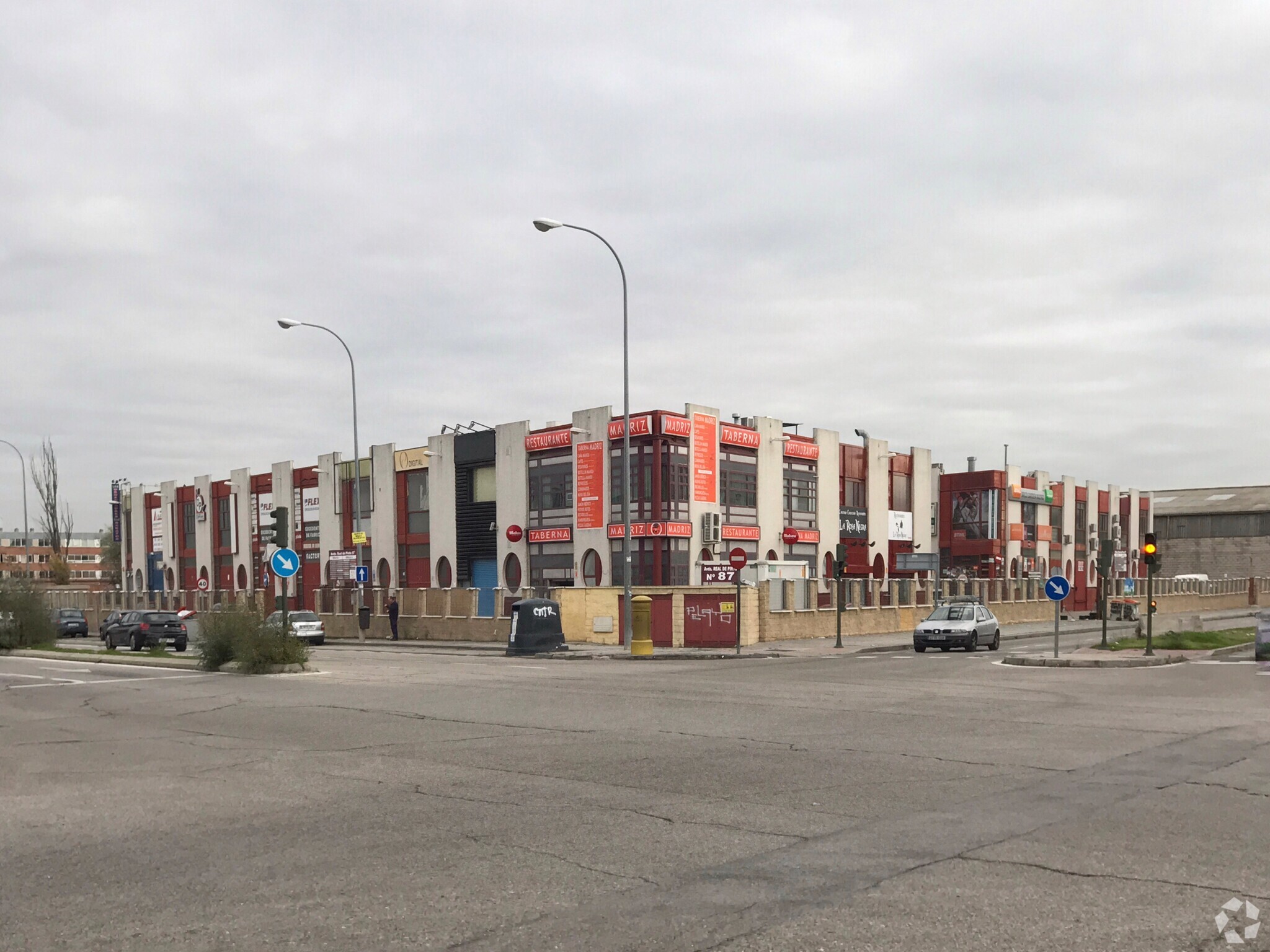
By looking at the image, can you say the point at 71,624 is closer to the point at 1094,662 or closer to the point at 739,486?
the point at 739,486

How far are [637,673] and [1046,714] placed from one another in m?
11.2

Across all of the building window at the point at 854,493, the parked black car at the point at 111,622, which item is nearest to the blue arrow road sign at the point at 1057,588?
the building window at the point at 854,493

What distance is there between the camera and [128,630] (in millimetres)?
42812

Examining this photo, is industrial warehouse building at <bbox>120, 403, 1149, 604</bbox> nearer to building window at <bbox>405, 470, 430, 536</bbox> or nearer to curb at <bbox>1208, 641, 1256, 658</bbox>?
building window at <bbox>405, 470, 430, 536</bbox>

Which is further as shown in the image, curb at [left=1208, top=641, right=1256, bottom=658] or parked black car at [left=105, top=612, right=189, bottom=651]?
parked black car at [left=105, top=612, right=189, bottom=651]

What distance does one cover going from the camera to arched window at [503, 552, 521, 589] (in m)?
56.2

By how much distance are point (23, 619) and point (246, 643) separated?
19319 mm

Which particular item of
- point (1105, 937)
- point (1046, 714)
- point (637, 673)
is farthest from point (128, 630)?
point (1105, 937)

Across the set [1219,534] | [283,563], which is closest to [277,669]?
[283,563]

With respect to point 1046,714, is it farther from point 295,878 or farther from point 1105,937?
point 295,878

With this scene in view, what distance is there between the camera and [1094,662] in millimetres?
25297

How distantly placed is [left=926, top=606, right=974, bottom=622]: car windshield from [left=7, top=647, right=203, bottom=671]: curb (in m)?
20.8

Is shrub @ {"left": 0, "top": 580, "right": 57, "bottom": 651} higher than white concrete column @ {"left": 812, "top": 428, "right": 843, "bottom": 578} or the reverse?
the reverse

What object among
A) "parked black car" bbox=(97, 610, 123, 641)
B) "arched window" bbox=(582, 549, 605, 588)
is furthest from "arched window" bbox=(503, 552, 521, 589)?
"parked black car" bbox=(97, 610, 123, 641)
